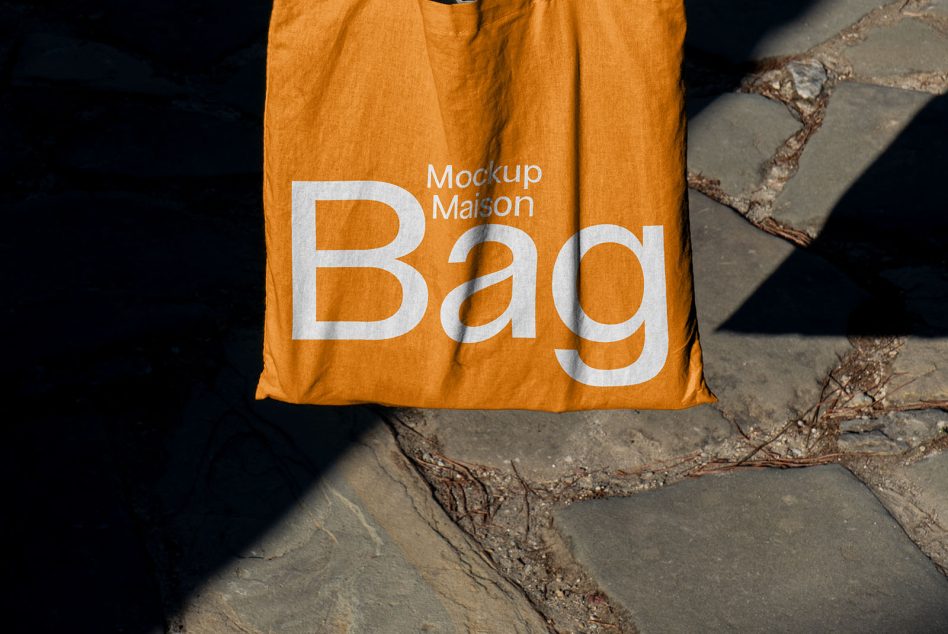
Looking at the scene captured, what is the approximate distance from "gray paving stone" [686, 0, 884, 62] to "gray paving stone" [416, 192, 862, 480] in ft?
3.09

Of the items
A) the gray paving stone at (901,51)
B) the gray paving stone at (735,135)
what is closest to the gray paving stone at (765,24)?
the gray paving stone at (901,51)

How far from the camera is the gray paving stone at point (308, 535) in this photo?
1.90m

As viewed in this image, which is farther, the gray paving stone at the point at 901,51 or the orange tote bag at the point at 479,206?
the gray paving stone at the point at 901,51

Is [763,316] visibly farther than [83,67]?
No

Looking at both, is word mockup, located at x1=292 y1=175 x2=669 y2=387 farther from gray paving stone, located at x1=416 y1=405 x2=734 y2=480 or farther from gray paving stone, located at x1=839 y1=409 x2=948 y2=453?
gray paving stone, located at x1=839 y1=409 x2=948 y2=453

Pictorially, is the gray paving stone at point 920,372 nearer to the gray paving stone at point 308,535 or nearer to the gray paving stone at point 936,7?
the gray paving stone at point 308,535

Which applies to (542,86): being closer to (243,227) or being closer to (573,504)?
(573,504)

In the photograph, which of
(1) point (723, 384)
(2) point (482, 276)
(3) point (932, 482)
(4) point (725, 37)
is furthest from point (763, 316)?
(4) point (725, 37)

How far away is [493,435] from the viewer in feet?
7.45

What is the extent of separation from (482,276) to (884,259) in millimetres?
1283

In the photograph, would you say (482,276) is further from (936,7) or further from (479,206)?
(936,7)

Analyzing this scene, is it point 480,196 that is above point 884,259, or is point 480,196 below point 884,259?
above

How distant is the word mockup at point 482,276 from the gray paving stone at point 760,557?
358 millimetres

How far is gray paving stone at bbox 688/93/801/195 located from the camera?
9.53 feet
